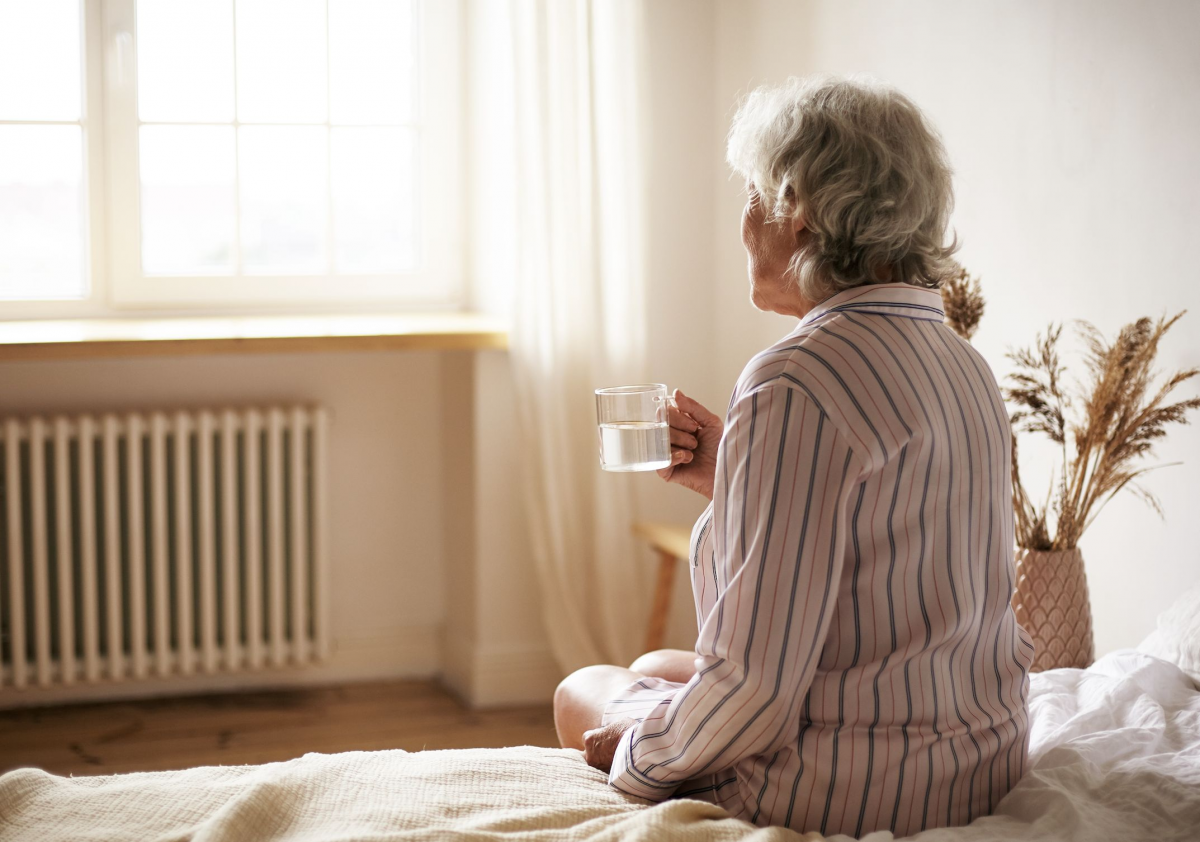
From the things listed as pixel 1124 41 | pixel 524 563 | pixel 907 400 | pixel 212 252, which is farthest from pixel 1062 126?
pixel 212 252

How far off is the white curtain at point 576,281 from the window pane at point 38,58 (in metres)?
1.10

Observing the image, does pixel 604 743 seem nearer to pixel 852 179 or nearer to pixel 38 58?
pixel 852 179

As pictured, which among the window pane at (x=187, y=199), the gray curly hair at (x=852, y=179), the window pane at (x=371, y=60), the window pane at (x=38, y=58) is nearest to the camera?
the gray curly hair at (x=852, y=179)

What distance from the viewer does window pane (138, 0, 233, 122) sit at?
2.97m

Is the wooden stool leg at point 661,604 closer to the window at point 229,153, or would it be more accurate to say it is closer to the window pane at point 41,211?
the window at point 229,153

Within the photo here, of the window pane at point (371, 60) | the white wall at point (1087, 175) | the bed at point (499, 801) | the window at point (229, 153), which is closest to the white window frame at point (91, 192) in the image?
the window at point (229, 153)

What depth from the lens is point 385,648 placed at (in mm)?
3221

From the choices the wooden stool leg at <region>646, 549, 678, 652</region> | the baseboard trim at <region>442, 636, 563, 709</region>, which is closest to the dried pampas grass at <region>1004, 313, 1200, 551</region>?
the wooden stool leg at <region>646, 549, 678, 652</region>

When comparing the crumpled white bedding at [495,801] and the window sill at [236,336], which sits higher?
the window sill at [236,336]

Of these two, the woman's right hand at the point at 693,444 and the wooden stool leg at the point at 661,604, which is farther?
the wooden stool leg at the point at 661,604

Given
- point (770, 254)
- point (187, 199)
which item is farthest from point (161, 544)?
point (770, 254)

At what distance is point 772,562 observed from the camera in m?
1.14

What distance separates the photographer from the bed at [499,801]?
3.73 feet

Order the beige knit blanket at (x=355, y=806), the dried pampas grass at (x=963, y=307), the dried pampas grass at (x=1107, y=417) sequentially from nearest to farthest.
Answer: the beige knit blanket at (x=355, y=806)
the dried pampas grass at (x=1107, y=417)
the dried pampas grass at (x=963, y=307)
